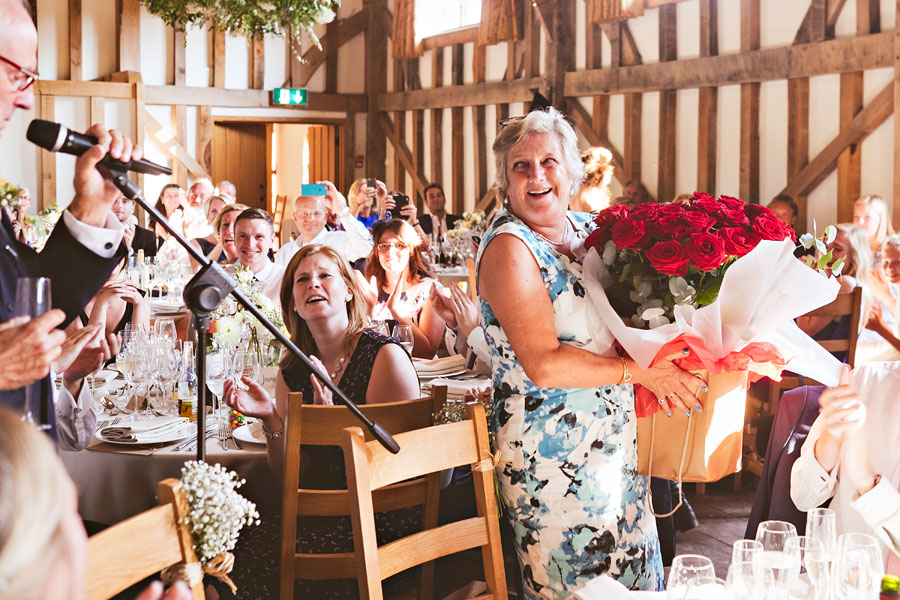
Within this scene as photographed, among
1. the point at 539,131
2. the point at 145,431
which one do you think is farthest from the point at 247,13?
the point at 539,131

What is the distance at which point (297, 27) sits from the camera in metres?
11.6

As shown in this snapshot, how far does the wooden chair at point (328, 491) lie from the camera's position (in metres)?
2.76

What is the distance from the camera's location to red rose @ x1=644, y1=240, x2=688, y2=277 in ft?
7.13

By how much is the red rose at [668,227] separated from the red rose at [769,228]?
186mm

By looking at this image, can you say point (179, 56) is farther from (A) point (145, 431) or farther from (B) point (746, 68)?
(A) point (145, 431)

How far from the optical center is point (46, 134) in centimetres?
148

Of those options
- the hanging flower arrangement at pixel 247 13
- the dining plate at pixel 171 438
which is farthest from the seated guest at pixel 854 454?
the hanging flower arrangement at pixel 247 13

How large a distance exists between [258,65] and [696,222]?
39.7ft

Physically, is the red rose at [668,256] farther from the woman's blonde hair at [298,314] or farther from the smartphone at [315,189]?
the smartphone at [315,189]

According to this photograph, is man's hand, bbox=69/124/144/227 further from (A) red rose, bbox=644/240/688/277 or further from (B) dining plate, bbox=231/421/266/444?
(B) dining plate, bbox=231/421/266/444

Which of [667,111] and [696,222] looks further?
[667,111]

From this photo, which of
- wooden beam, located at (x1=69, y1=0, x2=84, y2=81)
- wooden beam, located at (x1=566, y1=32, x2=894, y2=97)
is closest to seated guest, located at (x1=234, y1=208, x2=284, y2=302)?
wooden beam, located at (x1=566, y1=32, x2=894, y2=97)

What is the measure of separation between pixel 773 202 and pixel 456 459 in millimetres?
6421

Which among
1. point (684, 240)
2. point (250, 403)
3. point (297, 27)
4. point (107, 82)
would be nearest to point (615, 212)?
point (684, 240)
